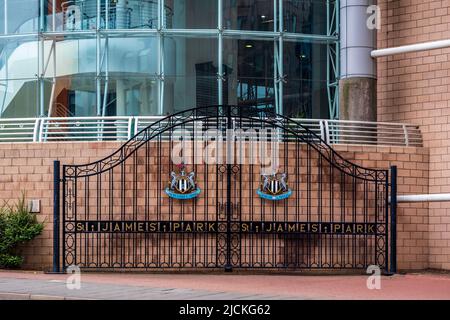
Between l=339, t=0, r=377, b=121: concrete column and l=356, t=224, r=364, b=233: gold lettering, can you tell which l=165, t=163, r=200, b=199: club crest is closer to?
l=356, t=224, r=364, b=233: gold lettering

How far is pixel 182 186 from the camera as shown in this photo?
1836 cm

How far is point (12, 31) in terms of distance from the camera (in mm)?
23766

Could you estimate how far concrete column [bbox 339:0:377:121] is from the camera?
2103cm

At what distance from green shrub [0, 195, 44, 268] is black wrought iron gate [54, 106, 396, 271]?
2.31 ft

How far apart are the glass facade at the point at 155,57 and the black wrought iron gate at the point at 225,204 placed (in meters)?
4.49

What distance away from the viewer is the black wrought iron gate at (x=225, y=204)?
18188 mm

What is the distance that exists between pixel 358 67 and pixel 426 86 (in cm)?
165

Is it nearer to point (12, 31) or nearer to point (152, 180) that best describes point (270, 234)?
point (152, 180)

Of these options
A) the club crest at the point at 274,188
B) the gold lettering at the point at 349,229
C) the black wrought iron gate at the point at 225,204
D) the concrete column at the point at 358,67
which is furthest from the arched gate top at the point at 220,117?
the concrete column at the point at 358,67

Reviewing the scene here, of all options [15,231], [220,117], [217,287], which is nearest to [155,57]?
[220,117]

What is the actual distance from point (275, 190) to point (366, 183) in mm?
1935

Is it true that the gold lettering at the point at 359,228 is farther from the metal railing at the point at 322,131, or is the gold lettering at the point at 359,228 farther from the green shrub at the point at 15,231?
the green shrub at the point at 15,231

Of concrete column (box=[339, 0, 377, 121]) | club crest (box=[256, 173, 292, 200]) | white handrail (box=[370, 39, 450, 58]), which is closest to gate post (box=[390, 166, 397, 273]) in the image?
club crest (box=[256, 173, 292, 200])
